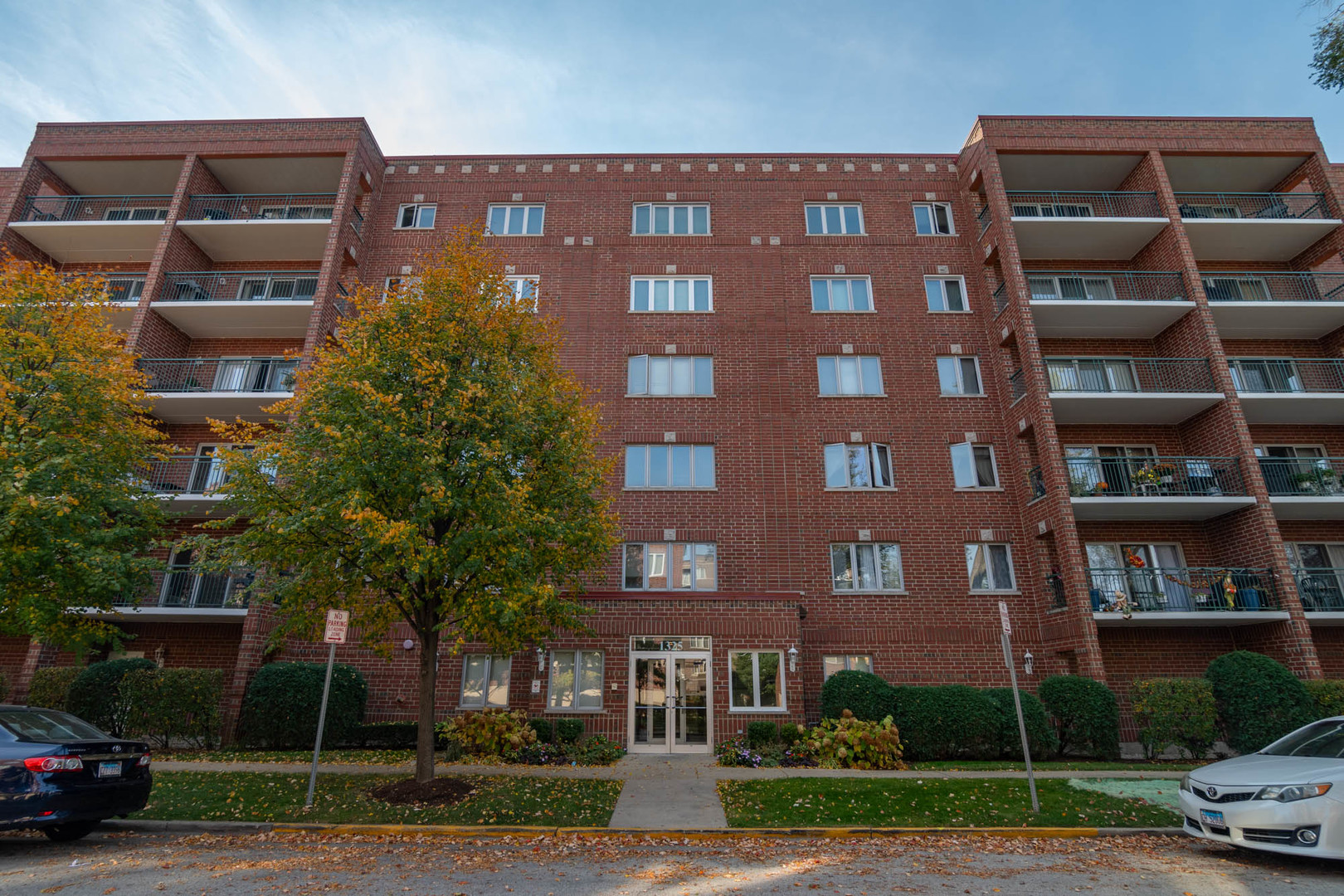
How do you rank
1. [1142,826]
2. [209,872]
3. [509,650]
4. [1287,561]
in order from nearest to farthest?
[209,872] < [1142,826] < [509,650] < [1287,561]

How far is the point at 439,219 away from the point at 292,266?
5.26m

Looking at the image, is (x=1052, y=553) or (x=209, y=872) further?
(x=1052, y=553)

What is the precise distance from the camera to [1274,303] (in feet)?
66.6

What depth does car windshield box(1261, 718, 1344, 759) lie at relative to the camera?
26.8ft

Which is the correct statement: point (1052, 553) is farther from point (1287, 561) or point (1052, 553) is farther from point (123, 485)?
point (123, 485)

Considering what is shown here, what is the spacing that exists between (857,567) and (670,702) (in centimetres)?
658

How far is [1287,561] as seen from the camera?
59.8 feet

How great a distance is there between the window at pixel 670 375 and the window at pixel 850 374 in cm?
350

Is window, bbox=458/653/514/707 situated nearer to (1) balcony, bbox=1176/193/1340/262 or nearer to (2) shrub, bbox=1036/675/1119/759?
(2) shrub, bbox=1036/675/1119/759

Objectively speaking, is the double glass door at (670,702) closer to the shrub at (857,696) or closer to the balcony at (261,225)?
the shrub at (857,696)

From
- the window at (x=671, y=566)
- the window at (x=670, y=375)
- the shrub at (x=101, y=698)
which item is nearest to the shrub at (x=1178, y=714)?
the window at (x=671, y=566)

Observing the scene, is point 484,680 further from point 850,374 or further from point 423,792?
point 850,374

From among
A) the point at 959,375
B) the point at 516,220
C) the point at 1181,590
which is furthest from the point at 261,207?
the point at 1181,590

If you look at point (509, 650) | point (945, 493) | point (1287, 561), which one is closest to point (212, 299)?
point (509, 650)
